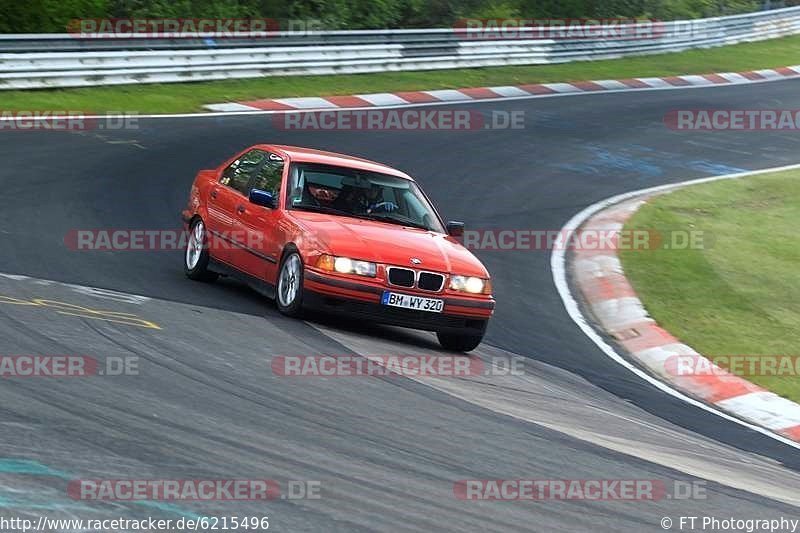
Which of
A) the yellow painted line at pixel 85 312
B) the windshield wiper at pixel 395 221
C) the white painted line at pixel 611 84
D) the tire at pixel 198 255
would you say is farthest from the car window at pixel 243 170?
the white painted line at pixel 611 84

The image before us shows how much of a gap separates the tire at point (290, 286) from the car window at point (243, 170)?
1.41m

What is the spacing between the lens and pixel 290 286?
10391 mm

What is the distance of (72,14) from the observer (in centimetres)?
2814

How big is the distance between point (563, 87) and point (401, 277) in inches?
802

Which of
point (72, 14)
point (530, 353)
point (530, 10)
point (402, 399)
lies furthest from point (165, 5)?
point (402, 399)

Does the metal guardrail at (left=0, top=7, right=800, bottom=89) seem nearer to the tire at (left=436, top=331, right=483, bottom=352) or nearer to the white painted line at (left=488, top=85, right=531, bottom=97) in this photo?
the white painted line at (left=488, top=85, right=531, bottom=97)

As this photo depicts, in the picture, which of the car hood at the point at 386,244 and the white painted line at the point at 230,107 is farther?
the white painted line at the point at 230,107

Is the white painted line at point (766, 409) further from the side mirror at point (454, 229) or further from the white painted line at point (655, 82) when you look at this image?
the white painted line at point (655, 82)

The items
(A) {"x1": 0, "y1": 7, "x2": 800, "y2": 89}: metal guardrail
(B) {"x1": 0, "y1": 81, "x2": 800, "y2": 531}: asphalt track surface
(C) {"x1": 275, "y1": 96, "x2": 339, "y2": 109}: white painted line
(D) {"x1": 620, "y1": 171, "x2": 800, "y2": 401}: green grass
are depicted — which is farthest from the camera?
(C) {"x1": 275, "y1": 96, "x2": 339, "y2": 109}: white painted line

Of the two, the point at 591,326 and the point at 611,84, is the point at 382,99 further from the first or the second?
the point at 591,326

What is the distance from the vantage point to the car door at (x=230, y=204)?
11484 mm

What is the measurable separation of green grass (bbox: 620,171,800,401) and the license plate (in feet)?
9.48

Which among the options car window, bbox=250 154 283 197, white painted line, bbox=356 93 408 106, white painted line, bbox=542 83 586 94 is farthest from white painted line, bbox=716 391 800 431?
white painted line, bbox=542 83 586 94

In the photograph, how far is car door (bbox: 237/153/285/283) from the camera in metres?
10.8
